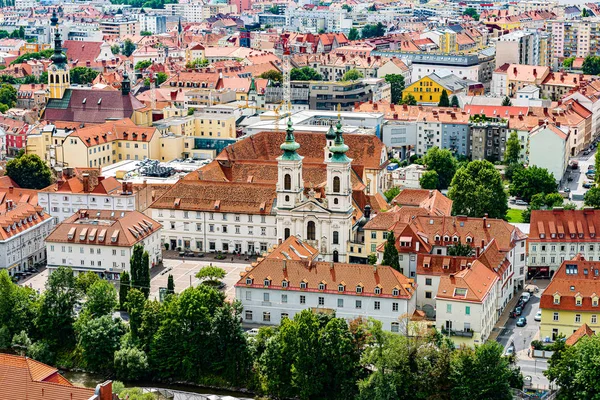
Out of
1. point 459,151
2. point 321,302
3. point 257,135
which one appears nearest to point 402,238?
point 321,302

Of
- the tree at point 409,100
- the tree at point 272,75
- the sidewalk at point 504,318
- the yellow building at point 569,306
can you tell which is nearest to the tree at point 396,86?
the tree at point 409,100

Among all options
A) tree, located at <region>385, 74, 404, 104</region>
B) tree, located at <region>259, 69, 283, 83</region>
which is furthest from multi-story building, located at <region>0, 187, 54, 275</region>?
tree, located at <region>259, 69, 283, 83</region>

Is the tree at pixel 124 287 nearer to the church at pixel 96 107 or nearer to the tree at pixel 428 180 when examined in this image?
the tree at pixel 428 180

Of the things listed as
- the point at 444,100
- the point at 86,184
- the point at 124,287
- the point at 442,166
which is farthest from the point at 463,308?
the point at 444,100

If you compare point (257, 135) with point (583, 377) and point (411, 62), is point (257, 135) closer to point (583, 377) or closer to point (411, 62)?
point (583, 377)

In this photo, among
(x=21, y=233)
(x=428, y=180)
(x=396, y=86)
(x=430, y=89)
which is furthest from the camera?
(x=396, y=86)

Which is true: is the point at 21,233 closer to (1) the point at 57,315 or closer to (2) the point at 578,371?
(1) the point at 57,315

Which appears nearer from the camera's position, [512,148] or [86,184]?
Answer: [86,184]
